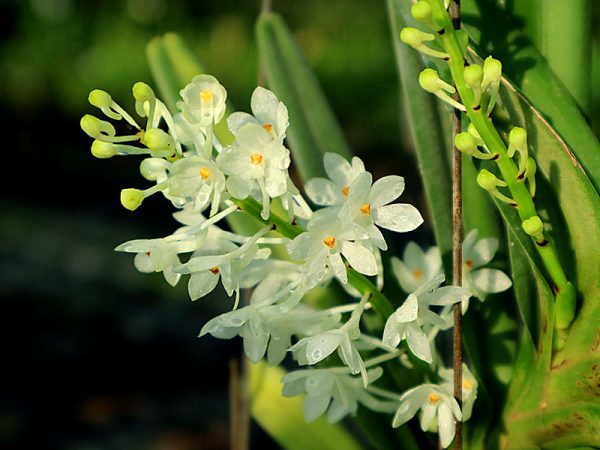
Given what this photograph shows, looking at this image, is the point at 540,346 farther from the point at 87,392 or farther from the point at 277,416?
the point at 87,392

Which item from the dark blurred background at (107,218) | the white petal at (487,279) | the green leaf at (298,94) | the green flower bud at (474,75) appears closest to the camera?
the green flower bud at (474,75)

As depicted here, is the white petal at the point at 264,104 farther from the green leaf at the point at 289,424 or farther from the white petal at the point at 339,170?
the green leaf at the point at 289,424

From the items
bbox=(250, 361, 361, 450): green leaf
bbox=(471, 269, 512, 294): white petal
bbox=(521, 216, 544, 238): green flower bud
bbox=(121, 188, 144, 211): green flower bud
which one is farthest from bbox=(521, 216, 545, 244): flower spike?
bbox=(250, 361, 361, 450): green leaf

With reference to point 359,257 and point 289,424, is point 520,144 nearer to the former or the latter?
point 359,257

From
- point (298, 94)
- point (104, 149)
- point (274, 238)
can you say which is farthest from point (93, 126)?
point (298, 94)

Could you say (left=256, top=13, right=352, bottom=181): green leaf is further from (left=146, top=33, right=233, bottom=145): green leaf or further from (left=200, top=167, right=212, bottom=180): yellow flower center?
(left=200, top=167, right=212, bottom=180): yellow flower center

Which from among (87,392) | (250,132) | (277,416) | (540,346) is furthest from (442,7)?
(87,392)

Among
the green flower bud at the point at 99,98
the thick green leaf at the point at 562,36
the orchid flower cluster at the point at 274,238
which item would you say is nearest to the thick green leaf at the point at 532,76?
the thick green leaf at the point at 562,36
